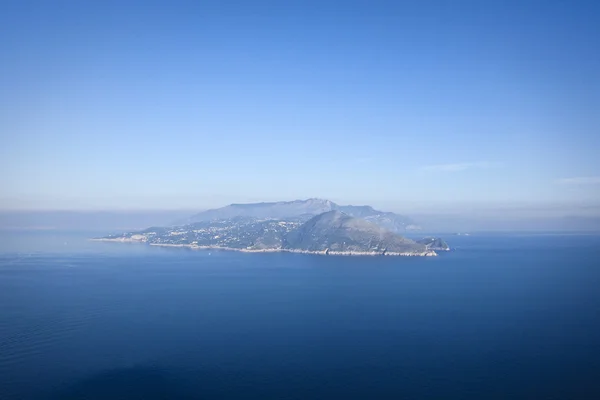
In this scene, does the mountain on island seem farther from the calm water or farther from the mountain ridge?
the calm water

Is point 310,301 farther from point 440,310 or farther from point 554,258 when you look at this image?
point 554,258

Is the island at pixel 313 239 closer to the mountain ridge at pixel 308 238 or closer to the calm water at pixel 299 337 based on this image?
the mountain ridge at pixel 308 238

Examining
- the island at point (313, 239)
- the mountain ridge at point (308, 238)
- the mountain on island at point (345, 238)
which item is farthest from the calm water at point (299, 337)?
the island at point (313, 239)

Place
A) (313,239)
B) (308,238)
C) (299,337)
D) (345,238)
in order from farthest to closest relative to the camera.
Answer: (308,238) < (313,239) < (345,238) < (299,337)

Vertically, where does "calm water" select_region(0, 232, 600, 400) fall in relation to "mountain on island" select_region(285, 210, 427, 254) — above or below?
below

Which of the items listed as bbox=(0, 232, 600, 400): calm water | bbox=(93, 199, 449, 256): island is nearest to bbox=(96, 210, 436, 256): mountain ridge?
bbox=(93, 199, 449, 256): island

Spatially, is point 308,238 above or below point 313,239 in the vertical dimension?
above

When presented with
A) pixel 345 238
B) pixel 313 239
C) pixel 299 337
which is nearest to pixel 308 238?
pixel 313 239

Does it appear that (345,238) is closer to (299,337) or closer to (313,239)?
(313,239)

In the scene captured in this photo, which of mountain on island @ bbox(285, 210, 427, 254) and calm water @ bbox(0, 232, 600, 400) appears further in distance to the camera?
mountain on island @ bbox(285, 210, 427, 254)
